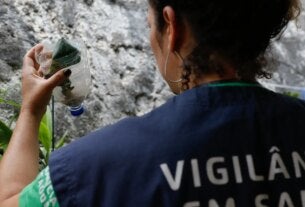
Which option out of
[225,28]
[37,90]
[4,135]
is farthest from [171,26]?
[4,135]

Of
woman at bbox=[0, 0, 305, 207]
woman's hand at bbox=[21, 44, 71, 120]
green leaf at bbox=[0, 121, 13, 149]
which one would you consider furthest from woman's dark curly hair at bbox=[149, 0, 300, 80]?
green leaf at bbox=[0, 121, 13, 149]

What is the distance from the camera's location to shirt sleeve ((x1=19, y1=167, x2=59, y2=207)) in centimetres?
71

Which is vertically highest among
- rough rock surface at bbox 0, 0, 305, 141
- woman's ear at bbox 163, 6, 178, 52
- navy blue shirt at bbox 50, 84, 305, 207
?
woman's ear at bbox 163, 6, 178, 52

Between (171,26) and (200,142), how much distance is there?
0.19 metres

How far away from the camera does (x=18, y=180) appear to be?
81 centimetres

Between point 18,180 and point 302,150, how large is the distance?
1.39ft

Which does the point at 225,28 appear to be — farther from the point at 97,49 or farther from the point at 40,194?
the point at 97,49

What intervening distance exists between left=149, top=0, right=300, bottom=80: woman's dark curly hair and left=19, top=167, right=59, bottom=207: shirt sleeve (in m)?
0.27

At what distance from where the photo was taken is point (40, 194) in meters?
0.72

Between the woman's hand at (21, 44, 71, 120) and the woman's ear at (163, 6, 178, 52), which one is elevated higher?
the woman's ear at (163, 6, 178, 52)

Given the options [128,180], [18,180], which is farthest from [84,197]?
[18,180]

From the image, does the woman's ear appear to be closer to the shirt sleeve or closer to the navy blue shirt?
the navy blue shirt

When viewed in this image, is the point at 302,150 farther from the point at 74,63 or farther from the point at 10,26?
the point at 10,26

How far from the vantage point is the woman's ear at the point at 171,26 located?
782 millimetres
